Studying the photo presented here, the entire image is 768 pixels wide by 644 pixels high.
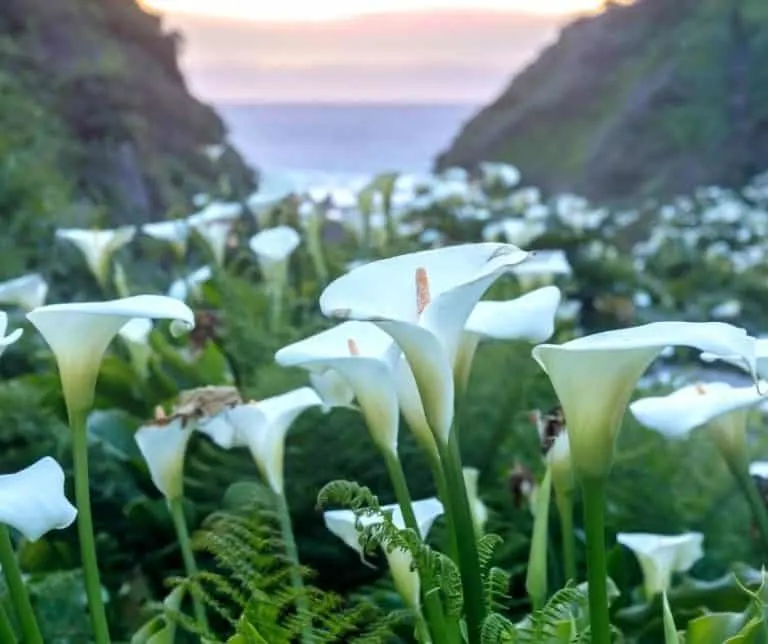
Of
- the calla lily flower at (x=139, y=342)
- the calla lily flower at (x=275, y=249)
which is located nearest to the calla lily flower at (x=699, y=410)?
the calla lily flower at (x=139, y=342)

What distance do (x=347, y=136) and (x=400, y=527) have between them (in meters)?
6.82

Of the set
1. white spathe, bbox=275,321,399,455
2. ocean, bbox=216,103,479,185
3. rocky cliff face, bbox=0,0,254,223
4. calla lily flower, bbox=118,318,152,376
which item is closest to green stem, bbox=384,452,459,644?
white spathe, bbox=275,321,399,455

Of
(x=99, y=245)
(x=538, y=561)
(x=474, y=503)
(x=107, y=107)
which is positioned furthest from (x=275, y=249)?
(x=107, y=107)

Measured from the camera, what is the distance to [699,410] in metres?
0.43

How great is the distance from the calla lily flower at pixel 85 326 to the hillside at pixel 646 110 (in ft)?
17.8

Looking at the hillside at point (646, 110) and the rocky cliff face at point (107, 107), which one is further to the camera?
the hillside at point (646, 110)

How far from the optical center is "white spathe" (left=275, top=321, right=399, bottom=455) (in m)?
0.40

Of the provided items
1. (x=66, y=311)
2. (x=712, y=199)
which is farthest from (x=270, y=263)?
(x=712, y=199)

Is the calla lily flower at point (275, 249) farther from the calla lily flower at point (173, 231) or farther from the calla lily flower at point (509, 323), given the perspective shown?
the calla lily flower at point (509, 323)

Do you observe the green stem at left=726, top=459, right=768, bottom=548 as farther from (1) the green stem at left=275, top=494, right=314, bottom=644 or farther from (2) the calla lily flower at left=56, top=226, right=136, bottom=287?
(2) the calla lily flower at left=56, top=226, right=136, bottom=287

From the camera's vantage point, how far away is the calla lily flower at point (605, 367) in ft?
1.09

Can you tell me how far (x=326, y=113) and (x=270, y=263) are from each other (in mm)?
6662

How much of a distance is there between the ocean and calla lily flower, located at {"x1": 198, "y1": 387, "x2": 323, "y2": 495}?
4.27m

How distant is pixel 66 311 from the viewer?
1.30 feet
